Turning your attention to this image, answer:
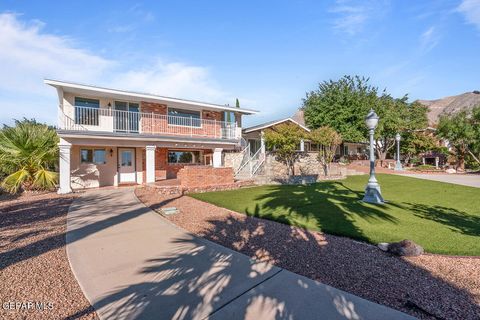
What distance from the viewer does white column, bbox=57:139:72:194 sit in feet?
41.2

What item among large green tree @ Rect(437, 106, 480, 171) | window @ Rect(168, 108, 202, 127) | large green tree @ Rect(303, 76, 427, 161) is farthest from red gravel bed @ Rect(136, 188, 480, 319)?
large green tree @ Rect(437, 106, 480, 171)

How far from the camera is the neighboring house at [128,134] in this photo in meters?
13.6

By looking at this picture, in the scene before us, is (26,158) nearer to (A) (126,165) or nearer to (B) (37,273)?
(A) (126,165)

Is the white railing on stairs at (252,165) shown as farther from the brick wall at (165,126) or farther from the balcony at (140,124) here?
the brick wall at (165,126)

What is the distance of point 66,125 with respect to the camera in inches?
529

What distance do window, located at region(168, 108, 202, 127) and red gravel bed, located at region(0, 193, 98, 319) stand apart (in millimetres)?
11128

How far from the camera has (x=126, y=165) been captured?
16.6 m

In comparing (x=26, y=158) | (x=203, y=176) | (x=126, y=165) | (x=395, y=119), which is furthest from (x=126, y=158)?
(x=395, y=119)

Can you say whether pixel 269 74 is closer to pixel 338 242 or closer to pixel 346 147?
pixel 338 242

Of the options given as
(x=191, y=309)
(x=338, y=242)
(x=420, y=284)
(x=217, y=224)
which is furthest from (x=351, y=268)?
(x=217, y=224)

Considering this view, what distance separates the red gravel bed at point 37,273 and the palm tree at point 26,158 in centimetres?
561

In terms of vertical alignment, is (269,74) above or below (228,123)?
above

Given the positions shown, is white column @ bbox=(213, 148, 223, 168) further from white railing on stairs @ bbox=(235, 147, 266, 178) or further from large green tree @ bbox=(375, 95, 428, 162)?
large green tree @ bbox=(375, 95, 428, 162)

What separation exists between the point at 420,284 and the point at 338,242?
1.75 metres
